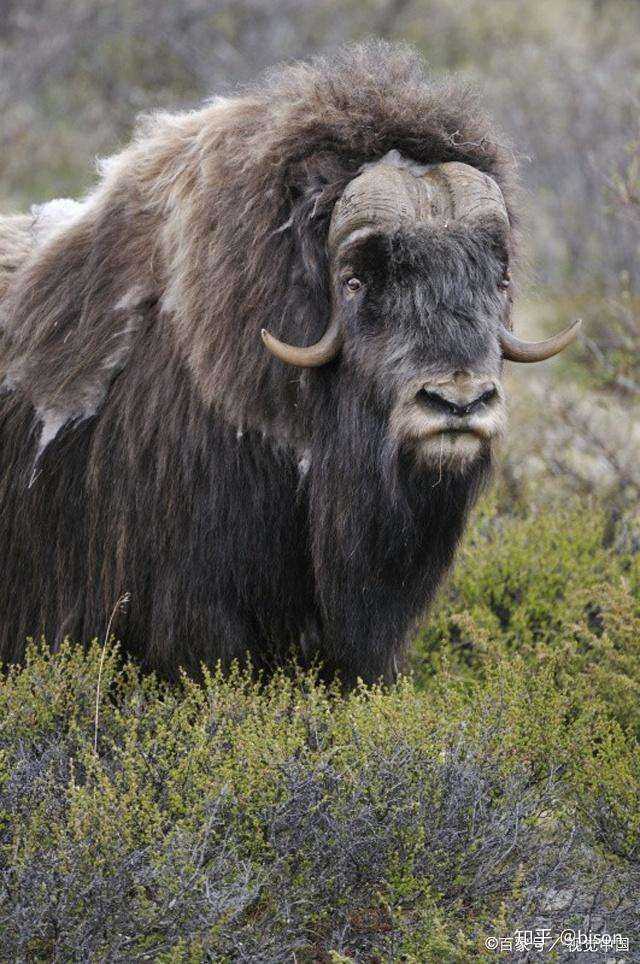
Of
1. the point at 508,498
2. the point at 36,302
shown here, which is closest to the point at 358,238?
the point at 36,302

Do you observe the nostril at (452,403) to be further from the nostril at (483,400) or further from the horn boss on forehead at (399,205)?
the horn boss on forehead at (399,205)

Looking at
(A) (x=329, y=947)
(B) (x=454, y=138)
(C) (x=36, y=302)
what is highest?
(B) (x=454, y=138)

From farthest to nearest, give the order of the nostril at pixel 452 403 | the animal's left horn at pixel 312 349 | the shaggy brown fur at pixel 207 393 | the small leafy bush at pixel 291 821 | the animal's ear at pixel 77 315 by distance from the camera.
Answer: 1. the animal's ear at pixel 77 315
2. the shaggy brown fur at pixel 207 393
3. the animal's left horn at pixel 312 349
4. the nostril at pixel 452 403
5. the small leafy bush at pixel 291 821

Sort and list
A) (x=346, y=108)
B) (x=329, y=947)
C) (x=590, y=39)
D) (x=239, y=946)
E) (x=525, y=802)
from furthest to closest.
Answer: (x=590, y=39) → (x=346, y=108) → (x=525, y=802) → (x=329, y=947) → (x=239, y=946)

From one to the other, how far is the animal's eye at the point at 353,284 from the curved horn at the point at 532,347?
43cm

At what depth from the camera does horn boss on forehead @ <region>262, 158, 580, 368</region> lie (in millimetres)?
3115

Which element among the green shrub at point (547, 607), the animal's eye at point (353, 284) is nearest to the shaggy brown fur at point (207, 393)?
the animal's eye at point (353, 284)

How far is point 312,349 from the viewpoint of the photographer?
317 cm

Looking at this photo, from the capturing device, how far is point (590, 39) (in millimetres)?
14195

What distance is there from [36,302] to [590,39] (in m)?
12.1

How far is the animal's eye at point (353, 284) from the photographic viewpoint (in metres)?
3.15

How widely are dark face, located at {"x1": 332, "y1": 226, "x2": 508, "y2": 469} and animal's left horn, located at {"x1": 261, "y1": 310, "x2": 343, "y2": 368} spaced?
37 mm

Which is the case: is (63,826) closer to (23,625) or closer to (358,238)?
(23,625)

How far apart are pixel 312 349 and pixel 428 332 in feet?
1.05
